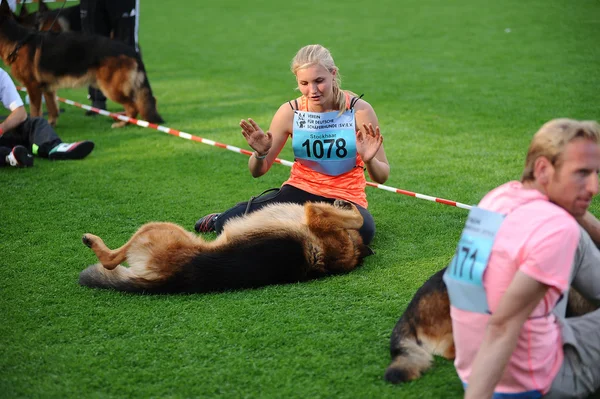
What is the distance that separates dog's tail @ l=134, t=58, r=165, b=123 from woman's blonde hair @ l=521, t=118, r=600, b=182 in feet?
21.1

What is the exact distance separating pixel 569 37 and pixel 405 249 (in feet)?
30.6

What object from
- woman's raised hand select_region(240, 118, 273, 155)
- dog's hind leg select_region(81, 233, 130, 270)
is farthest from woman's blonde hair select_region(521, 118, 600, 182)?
dog's hind leg select_region(81, 233, 130, 270)

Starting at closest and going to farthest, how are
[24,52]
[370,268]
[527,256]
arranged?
[527,256], [370,268], [24,52]

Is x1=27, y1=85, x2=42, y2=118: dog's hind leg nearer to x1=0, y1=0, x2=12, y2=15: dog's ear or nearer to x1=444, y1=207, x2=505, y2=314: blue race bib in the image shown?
x1=0, y1=0, x2=12, y2=15: dog's ear

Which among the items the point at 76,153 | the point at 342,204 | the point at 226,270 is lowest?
the point at 76,153

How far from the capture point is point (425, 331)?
277cm

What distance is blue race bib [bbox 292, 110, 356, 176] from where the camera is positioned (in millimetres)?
4191

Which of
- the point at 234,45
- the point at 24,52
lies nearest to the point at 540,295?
the point at 24,52

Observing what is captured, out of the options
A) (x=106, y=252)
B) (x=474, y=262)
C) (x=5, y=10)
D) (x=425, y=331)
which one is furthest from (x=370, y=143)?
(x=5, y=10)

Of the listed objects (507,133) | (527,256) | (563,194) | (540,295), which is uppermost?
(563,194)

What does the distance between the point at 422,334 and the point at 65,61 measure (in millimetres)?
6294

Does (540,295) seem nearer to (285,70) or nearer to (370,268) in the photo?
(370,268)

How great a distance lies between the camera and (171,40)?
47.4 feet

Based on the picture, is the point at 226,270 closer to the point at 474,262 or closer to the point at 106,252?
the point at 106,252
